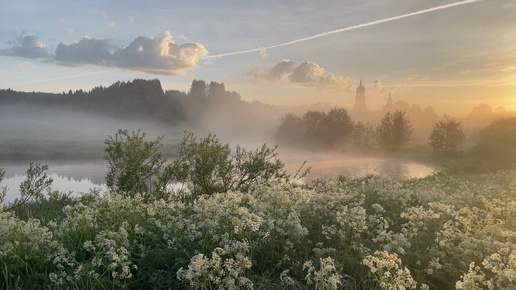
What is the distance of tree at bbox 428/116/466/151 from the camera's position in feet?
254

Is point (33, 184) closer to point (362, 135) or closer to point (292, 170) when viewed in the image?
point (292, 170)

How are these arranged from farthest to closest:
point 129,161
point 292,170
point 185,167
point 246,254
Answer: point 292,170 → point 185,167 → point 129,161 → point 246,254

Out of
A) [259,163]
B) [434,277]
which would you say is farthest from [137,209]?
[259,163]

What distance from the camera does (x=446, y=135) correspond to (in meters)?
78.2

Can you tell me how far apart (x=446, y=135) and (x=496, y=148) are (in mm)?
29811

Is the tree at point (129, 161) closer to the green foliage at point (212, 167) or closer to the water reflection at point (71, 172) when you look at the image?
the green foliage at point (212, 167)

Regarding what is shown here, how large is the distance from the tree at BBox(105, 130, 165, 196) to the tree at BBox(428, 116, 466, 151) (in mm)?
67211

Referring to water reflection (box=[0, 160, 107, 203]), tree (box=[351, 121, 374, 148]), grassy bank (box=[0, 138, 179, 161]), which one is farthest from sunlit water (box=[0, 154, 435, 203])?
tree (box=[351, 121, 374, 148])

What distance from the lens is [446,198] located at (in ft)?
40.2

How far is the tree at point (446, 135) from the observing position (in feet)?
254

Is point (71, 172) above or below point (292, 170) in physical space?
below

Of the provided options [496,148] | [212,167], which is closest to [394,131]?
[496,148]

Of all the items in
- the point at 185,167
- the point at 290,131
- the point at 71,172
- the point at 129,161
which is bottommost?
the point at 71,172

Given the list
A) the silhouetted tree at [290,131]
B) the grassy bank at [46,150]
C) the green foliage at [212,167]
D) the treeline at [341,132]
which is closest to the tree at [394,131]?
the treeline at [341,132]
